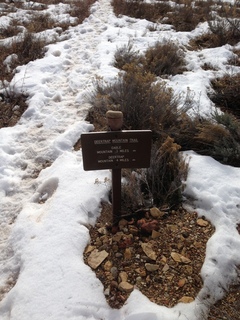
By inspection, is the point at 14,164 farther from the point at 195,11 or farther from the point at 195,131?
the point at 195,11

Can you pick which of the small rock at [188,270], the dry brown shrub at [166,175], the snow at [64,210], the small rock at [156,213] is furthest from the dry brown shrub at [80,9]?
the small rock at [188,270]

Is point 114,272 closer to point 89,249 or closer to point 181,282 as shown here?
point 89,249

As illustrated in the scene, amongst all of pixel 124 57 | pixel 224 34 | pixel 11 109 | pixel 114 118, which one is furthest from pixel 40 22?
pixel 114 118

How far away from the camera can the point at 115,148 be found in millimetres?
2258

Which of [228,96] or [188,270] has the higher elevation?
[228,96]

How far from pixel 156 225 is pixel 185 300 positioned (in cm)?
68

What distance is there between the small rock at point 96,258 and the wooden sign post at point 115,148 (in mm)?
751

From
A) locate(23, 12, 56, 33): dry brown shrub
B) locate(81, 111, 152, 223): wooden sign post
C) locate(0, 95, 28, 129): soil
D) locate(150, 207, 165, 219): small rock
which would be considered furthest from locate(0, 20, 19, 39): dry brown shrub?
locate(150, 207, 165, 219): small rock

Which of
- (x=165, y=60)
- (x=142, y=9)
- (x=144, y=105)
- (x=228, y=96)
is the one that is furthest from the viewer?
(x=142, y=9)

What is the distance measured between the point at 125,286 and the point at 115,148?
1.08 meters

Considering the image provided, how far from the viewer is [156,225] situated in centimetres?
255

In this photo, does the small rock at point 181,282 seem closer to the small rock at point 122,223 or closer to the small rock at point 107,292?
the small rock at point 107,292

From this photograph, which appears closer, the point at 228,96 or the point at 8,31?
the point at 228,96

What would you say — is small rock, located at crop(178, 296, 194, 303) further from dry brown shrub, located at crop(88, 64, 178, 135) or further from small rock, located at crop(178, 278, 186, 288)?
dry brown shrub, located at crop(88, 64, 178, 135)
